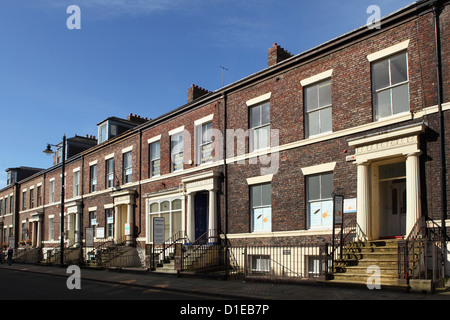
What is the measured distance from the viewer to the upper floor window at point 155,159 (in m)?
25.4

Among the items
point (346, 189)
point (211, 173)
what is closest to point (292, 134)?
point (346, 189)

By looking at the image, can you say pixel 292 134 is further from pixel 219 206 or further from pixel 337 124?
pixel 219 206

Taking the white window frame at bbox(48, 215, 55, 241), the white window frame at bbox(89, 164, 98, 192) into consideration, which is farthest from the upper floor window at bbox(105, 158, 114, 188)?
the white window frame at bbox(48, 215, 55, 241)

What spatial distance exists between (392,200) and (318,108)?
14.2 feet

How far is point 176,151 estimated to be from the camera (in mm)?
23922

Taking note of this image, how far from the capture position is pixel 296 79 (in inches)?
703

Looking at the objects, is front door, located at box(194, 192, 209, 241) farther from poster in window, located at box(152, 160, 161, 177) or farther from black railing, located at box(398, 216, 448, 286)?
black railing, located at box(398, 216, 448, 286)

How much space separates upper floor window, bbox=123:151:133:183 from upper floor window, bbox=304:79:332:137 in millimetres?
13959

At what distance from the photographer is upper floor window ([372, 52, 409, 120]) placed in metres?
14.5

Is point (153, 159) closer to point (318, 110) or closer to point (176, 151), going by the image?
point (176, 151)

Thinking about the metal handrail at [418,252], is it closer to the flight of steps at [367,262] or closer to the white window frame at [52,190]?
the flight of steps at [367,262]

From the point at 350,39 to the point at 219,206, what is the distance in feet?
30.2

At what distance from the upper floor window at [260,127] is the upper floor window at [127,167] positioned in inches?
431
